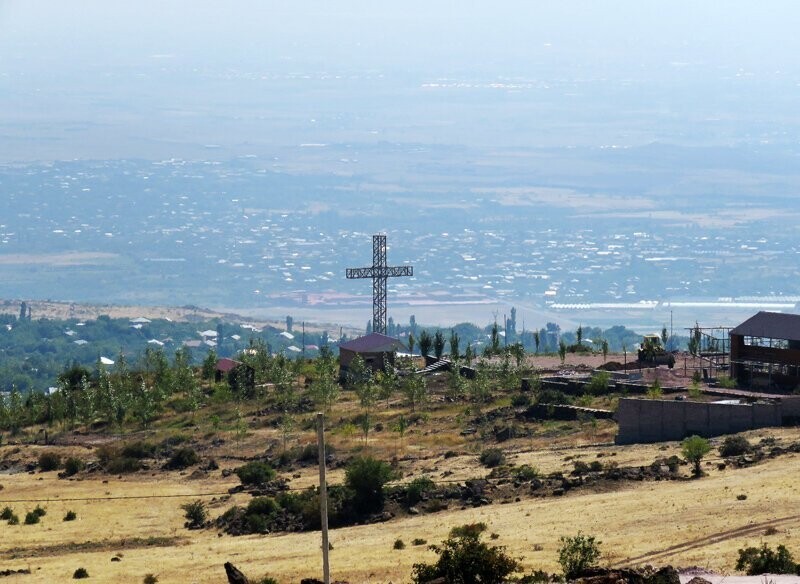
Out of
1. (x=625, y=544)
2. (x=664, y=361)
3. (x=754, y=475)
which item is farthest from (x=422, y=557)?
(x=664, y=361)

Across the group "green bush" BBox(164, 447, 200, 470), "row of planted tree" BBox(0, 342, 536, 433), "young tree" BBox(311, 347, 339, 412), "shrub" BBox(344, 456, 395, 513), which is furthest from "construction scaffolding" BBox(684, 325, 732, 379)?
"shrub" BBox(344, 456, 395, 513)

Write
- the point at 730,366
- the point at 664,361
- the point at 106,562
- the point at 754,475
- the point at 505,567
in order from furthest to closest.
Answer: the point at 664,361, the point at 730,366, the point at 754,475, the point at 106,562, the point at 505,567

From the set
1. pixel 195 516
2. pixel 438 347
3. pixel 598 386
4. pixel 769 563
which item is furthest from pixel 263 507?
pixel 438 347

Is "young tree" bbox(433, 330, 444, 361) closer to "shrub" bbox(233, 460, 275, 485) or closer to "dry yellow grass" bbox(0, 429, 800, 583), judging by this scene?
"shrub" bbox(233, 460, 275, 485)

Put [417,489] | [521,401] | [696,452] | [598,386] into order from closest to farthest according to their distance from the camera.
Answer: [696,452] → [417,489] → [598,386] → [521,401]

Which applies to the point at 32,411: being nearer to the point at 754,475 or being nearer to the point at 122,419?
the point at 122,419

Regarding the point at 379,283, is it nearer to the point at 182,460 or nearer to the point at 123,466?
the point at 182,460

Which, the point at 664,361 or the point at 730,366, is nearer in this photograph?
the point at 730,366
